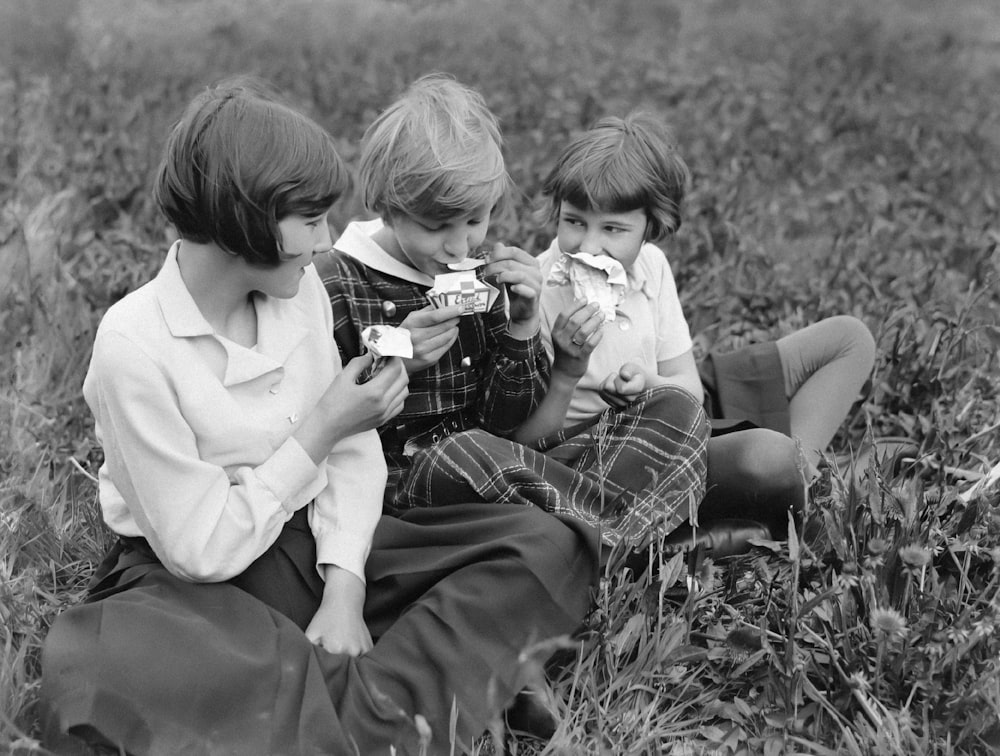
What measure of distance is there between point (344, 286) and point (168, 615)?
33.5 inches

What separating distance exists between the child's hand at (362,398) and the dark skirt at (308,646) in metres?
0.26

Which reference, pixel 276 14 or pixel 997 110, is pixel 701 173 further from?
pixel 276 14

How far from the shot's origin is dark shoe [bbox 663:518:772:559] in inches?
104

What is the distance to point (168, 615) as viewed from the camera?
2092mm

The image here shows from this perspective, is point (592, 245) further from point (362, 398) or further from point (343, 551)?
point (343, 551)

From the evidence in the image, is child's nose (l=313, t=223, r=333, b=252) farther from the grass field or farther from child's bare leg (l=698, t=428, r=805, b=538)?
child's bare leg (l=698, t=428, r=805, b=538)

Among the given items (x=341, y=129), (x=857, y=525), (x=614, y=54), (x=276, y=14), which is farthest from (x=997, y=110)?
(x=857, y=525)

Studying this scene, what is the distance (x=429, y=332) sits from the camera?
8.02 ft

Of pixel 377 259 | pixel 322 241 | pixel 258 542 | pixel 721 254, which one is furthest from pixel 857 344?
pixel 258 542

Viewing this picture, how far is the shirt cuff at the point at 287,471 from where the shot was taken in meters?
2.23

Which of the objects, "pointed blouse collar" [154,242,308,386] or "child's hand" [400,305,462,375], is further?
"child's hand" [400,305,462,375]

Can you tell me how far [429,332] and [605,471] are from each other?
52cm

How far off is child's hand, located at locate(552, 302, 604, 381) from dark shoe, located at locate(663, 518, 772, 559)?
1.45 feet

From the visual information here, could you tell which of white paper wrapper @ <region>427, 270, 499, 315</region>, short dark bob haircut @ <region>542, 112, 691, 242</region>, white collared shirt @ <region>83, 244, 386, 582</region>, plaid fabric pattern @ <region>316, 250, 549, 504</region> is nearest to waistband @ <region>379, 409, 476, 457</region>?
plaid fabric pattern @ <region>316, 250, 549, 504</region>
